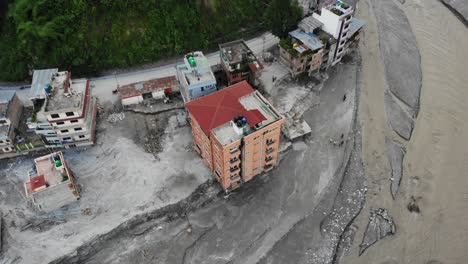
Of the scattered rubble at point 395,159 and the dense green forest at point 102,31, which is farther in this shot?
the dense green forest at point 102,31

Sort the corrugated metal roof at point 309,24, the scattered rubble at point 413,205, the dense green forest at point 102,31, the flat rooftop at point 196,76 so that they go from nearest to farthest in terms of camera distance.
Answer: the scattered rubble at point 413,205
the flat rooftop at point 196,76
the corrugated metal roof at point 309,24
the dense green forest at point 102,31

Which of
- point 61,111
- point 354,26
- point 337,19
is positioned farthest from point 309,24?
point 61,111

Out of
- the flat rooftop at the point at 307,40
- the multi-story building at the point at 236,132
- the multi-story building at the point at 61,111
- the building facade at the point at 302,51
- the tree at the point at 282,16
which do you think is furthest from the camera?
the tree at the point at 282,16

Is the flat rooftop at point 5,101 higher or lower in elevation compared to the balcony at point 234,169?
higher

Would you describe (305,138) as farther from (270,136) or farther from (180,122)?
(180,122)

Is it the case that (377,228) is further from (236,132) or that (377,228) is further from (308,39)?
(308,39)

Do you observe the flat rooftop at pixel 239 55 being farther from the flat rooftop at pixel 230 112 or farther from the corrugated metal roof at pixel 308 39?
the flat rooftop at pixel 230 112

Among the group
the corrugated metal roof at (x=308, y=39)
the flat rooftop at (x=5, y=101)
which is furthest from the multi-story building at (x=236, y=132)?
the flat rooftop at (x=5, y=101)
